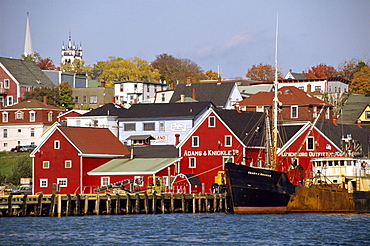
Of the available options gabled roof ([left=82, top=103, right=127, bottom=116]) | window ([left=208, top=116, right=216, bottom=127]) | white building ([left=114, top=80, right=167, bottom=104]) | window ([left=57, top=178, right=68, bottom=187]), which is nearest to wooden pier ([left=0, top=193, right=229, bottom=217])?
window ([left=208, top=116, right=216, bottom=127])

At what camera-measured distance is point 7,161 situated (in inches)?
3888

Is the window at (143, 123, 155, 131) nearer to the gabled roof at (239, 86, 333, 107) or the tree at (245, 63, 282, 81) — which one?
the gabled roof at (239, 86, 333, 107)

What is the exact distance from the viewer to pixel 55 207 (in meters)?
62.9

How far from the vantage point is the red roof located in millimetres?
79125

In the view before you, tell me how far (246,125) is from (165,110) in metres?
18.5

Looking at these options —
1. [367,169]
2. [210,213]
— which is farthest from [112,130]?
[367,169]

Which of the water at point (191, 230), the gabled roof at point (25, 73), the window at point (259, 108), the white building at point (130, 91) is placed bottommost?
the water at point (191, 230)

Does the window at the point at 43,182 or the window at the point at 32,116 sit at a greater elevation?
the window at the point at 32,116

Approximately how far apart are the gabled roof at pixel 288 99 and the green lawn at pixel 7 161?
32.0 meters

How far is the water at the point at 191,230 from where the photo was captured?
47594 mm

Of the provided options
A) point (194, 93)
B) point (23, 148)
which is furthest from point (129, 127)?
point (194, 93)

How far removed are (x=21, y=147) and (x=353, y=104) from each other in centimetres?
5005

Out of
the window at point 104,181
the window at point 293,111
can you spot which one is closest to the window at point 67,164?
the window at point 104,181

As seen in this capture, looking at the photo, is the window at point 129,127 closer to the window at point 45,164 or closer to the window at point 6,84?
the window at point 45,164
